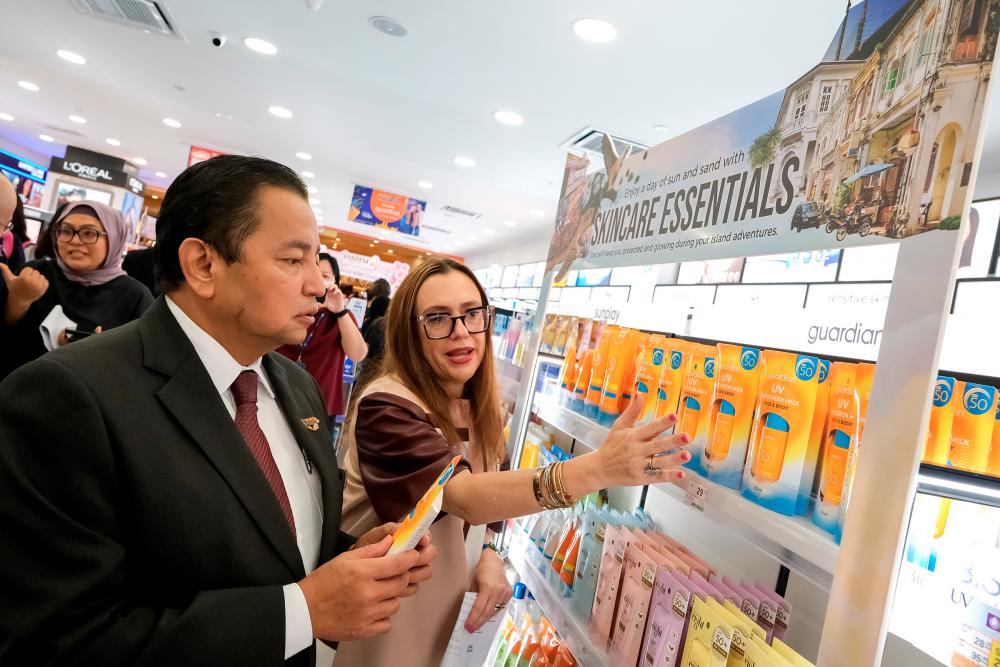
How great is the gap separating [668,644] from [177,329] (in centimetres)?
111

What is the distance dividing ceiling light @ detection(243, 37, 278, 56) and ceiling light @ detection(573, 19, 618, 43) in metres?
2.94

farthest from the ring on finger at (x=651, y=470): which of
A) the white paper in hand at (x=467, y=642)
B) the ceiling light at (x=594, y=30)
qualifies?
the ceiling light at (x=594, y=30)

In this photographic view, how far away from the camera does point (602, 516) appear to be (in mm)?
1685

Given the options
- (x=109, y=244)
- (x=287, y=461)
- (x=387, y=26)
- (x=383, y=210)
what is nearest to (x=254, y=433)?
(x=287, y=461)

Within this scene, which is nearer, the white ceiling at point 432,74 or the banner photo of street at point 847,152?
the banner photo of street at point 847,152

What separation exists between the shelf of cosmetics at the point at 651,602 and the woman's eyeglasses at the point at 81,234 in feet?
8.32

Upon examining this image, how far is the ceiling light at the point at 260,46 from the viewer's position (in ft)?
17.6

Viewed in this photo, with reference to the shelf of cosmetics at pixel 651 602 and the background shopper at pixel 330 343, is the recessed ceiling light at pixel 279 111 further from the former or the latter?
the shelf of cosmetics at pixel 651 602

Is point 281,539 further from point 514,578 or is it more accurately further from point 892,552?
point 514,578

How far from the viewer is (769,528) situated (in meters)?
1.01

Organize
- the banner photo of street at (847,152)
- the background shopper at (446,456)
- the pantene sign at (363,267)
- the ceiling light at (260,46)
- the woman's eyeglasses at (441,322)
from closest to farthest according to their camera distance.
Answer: the banner photo of street at (847,152)
the background shopper at (446,456)
the woman's eyeglasses at (441,322)
the ceiling light at (260,46)
the pantene sign at (363,267)

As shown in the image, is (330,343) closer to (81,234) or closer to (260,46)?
(81,234)

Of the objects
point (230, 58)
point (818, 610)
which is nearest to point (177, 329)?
point (818, 610)

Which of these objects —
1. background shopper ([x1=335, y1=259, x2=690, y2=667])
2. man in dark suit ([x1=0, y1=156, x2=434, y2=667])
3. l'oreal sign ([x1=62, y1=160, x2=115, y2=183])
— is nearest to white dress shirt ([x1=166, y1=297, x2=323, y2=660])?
man in dark suit ([x1=0, y1=156, x2=434, y2=667])
